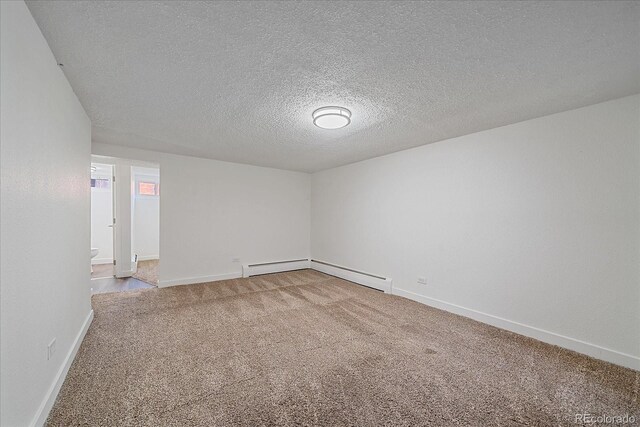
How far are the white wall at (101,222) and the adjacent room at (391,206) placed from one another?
2992 mm

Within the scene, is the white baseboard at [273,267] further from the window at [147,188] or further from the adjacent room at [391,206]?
the window at [147,188]

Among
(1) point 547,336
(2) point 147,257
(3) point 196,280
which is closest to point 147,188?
(2) point 147,257

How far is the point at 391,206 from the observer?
4.21 metres

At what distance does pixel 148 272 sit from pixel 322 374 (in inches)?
200

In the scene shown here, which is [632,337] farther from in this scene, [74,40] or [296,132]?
[74,40]

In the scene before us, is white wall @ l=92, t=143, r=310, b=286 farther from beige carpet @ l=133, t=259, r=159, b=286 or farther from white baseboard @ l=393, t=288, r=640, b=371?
white baseboard @ l=393, t=288, r=640, b=371

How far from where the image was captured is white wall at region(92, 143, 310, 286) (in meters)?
4.36

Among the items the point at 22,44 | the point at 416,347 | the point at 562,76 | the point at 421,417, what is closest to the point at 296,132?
the point at 22,44

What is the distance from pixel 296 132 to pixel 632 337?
3792mm

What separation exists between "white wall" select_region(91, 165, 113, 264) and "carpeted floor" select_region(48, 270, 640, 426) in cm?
408

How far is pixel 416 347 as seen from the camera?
2418mm

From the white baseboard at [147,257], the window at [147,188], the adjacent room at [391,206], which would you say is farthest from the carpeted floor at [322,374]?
the window at [147,188]

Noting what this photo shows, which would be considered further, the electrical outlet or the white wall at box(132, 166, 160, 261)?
the white wall at box(132, 166, 160, 261)

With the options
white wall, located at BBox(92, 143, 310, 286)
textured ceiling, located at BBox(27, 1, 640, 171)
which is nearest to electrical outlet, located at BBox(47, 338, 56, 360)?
textured ceiling, located at BBox(27, 1, 640, 171)
